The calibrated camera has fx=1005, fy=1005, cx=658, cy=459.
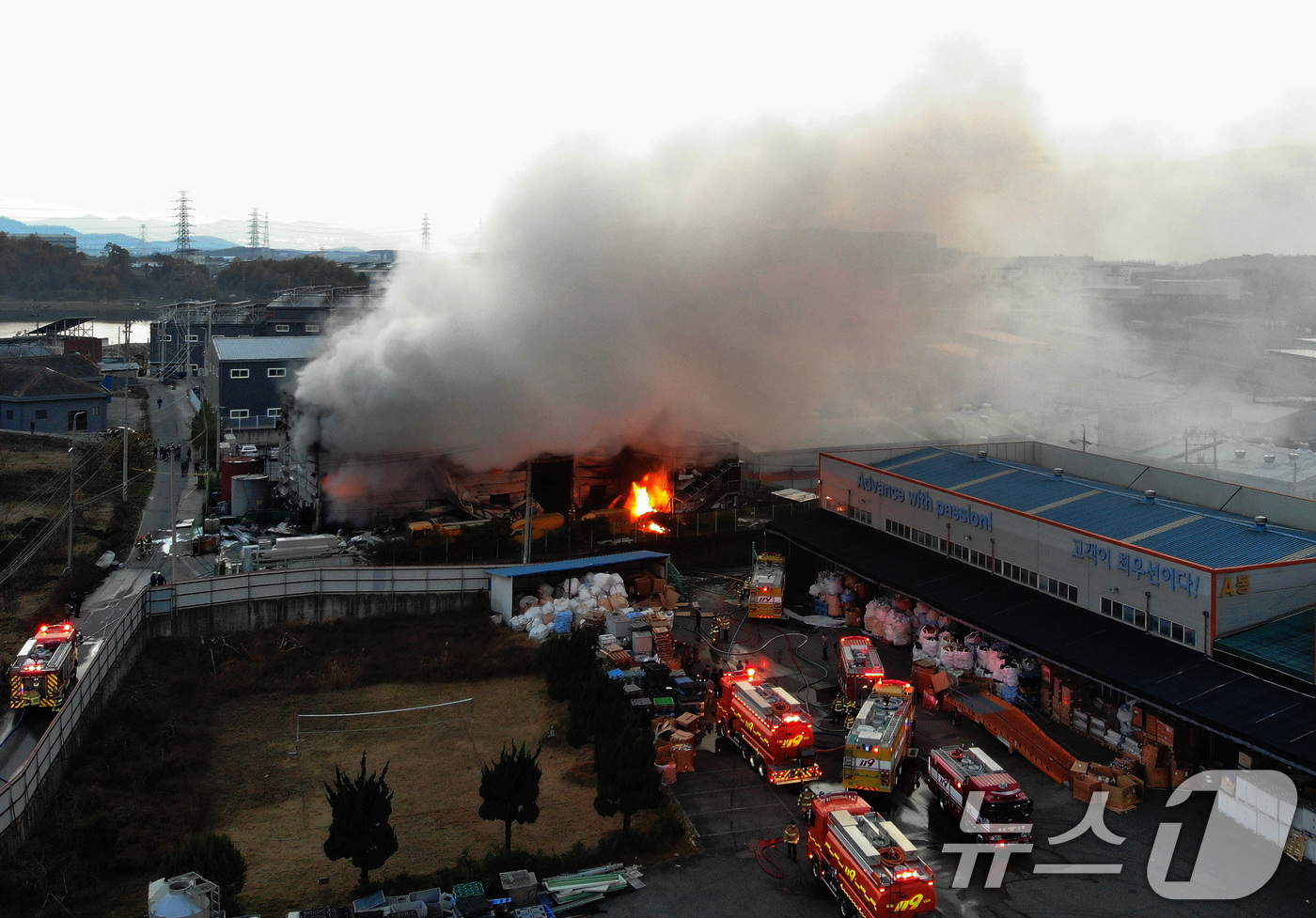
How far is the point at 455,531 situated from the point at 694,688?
1252cm

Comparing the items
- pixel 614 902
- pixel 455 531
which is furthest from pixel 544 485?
pixel 614 902

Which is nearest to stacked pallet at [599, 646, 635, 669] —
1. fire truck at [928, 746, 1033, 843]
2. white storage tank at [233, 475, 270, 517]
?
fire truck at [928, 746, 1033, 843]

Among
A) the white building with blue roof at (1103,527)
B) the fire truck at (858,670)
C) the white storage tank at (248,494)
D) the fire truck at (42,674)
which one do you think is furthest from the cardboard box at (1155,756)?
the white storage tank at (248,494)

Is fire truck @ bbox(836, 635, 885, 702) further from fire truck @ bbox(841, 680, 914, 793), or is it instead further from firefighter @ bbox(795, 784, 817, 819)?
firefighter @ bbox(795, 784, 817, 819)

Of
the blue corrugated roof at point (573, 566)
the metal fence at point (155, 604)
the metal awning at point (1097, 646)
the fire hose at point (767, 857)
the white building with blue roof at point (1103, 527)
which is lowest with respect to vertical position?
the fire hose at point (767, 857)

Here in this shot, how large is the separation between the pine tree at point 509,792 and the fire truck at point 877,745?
525 centimetres

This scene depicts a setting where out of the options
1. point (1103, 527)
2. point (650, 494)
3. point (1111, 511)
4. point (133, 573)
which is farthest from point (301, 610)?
point (1111, 511)

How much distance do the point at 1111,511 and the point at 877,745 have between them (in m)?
10.2

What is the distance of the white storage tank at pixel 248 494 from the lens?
35531 mm

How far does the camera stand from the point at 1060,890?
→ 13.6m

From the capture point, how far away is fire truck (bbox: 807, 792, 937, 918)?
1223 centimetres

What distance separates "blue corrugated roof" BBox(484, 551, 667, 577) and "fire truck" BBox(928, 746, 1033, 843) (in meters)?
13.3

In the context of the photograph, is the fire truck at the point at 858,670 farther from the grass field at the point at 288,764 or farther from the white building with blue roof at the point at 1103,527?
the grass field at the point at 288,764

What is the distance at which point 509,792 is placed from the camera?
1420 centimetres
